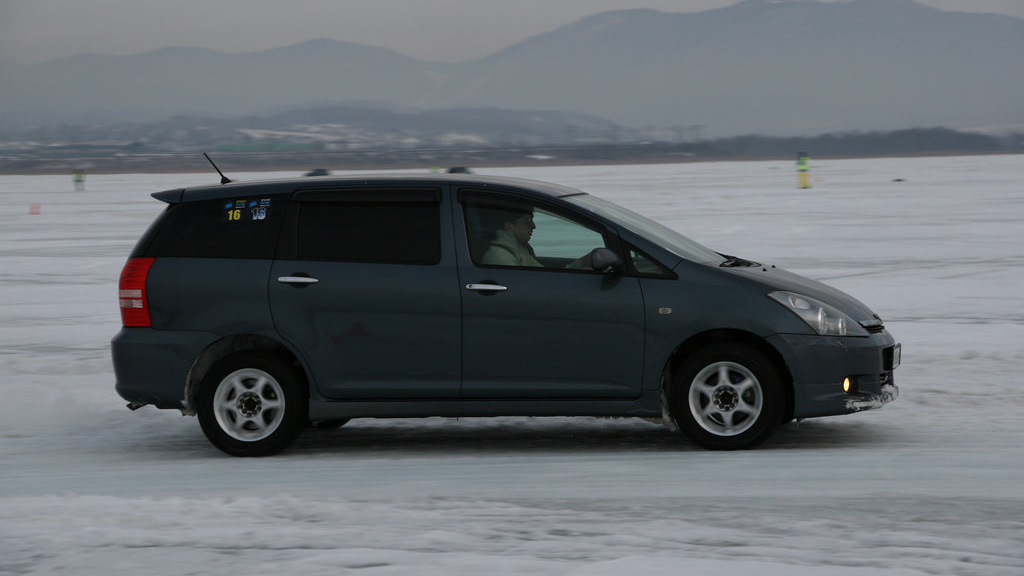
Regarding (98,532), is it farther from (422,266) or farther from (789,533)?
(789,533)

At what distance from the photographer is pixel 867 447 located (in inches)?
296

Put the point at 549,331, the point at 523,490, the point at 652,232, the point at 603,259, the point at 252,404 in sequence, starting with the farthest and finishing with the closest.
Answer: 1. the point at 652,232
2. the point at 252,404
3. the point at 549,331
4. the point at 603,259
5. the point at 523,490

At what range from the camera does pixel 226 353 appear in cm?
767

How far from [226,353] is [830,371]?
11.3 feet

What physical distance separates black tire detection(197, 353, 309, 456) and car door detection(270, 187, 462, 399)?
6.7 inches

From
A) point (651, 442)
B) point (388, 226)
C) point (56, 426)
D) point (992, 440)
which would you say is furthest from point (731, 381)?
point (56, 426)

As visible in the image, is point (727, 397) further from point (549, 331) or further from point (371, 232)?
point (371, 232)

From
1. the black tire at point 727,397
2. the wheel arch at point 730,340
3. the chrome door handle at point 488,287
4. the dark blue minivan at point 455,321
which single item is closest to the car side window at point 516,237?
the dark blue minivan at point 455,321

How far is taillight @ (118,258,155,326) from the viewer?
25.1 ft

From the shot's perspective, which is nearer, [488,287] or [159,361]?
→ [488,287]

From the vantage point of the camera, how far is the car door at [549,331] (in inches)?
287

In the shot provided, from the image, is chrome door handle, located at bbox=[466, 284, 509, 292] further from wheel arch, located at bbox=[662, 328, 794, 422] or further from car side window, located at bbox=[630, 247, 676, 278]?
wheel arch, located at bbox=[662, 328, 794, 422]

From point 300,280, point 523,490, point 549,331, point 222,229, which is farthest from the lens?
point 222,229

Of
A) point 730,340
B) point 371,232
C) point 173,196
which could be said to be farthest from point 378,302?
point 730,340
